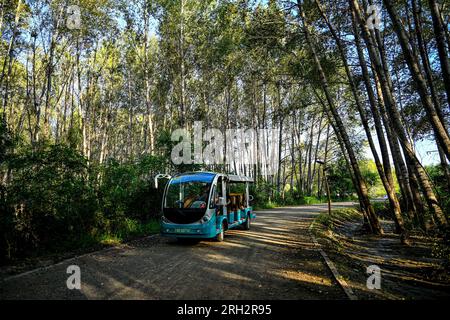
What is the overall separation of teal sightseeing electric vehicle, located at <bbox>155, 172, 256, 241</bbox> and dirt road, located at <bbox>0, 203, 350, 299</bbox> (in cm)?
53

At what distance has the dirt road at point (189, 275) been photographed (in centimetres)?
430

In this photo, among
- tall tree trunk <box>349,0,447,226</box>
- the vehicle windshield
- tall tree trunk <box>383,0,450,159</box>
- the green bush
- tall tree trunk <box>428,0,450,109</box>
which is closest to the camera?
tall tree trunk <box>428,0,450,109</box>

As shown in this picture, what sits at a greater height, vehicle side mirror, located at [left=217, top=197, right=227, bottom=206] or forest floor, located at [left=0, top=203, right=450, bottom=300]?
vehicle side mirror, located at [left=217, top=197, right=227, bottom=206]

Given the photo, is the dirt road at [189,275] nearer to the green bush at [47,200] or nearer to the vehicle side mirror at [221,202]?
the vehicle side mirror at [221,202]

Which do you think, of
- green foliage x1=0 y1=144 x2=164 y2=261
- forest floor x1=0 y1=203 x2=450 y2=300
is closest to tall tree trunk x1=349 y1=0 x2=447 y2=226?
forest floor x1=0 y1=203 x2=450 y2=300

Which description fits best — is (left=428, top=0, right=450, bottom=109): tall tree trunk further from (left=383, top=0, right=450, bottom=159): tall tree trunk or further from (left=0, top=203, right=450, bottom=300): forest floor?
(left=0, top=203, right=450, bottom=300): forest floor

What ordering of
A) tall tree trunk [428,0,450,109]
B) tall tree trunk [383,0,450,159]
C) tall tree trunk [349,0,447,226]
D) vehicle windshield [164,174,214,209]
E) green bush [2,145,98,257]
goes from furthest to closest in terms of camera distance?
1. vehicle windshield [164,174,214,209]
2. green bush [2,145,98,257]
3. tall tree trunk [349,0,447,226]
4. tall tree trunk [383,0,450,159]
5. tall tree trunk [428,0,450,109]

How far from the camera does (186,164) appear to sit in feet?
46.0

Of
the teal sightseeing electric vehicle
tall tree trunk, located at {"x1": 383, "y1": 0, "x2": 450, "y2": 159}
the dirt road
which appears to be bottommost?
the dirt road

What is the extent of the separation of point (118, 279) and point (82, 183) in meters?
4.29

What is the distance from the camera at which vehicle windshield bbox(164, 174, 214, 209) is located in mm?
8692

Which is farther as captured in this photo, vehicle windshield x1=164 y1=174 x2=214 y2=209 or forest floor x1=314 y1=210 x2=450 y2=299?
vehicle windshield x1=164 y1=174 x2=214 y2=209
